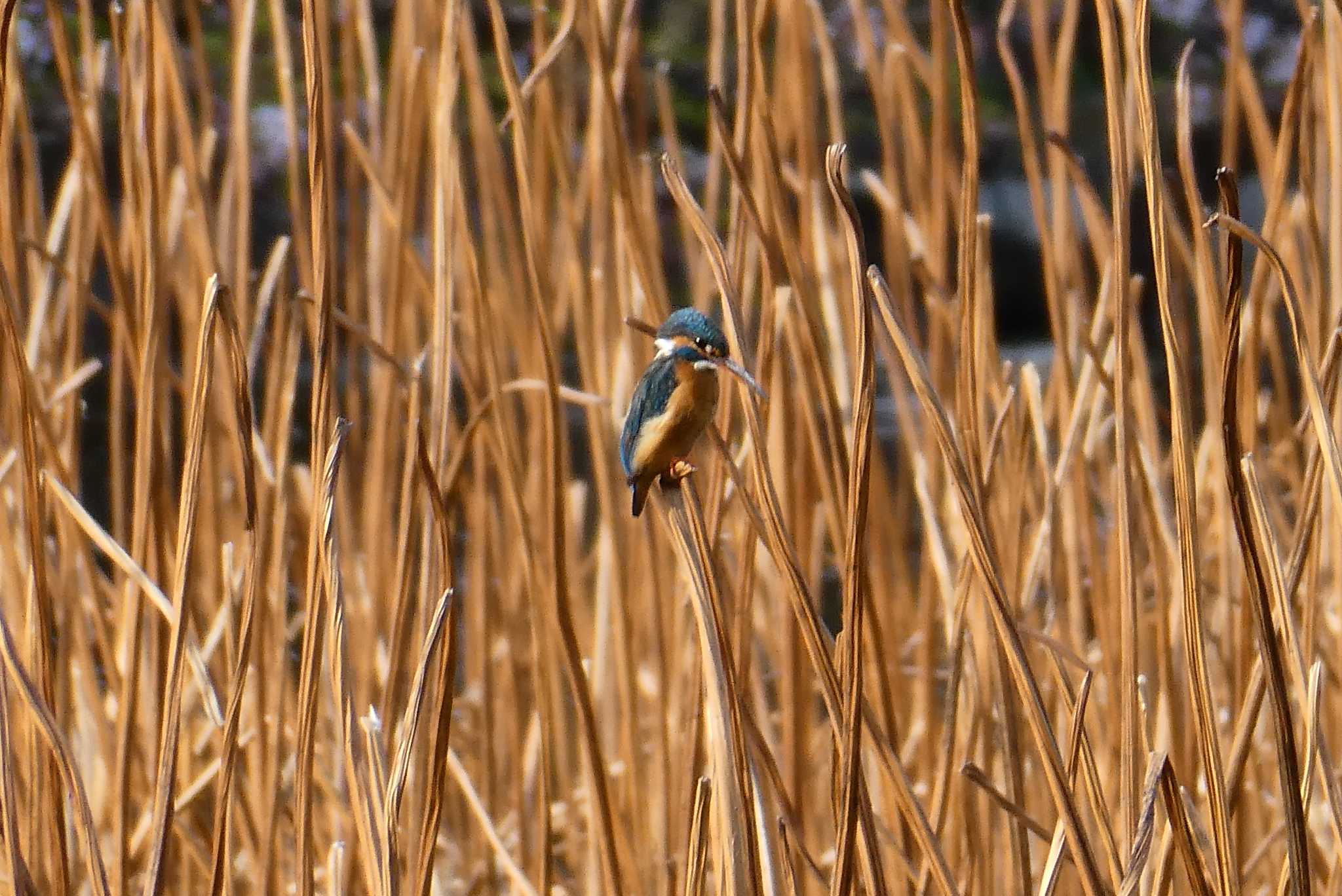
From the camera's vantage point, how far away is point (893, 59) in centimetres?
97

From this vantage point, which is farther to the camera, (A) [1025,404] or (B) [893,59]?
(B) [893,59]

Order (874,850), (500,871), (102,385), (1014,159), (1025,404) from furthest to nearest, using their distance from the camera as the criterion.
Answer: (1014,159), (102,385), (500,871), (1025,404), (874,850)

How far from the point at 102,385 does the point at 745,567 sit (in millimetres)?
2228

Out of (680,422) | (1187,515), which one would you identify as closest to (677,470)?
(680,422)

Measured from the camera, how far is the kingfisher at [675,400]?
526 millimetres

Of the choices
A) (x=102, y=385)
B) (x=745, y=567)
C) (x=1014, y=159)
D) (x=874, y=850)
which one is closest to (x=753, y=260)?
(x=745, y=567)

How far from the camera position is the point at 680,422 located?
53 centimetres

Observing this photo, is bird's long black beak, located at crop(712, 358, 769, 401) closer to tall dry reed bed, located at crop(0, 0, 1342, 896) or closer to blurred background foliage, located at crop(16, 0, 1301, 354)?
tall dry reed bed, located at crop(0, 0, 1342, 896)

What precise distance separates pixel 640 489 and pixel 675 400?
1.6 inches

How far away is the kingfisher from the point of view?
0.53 m

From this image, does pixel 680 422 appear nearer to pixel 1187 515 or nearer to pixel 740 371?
pixel 740 371

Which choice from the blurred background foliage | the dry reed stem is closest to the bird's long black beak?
the dry reed stem

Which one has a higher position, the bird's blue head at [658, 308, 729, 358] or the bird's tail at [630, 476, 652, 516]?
the bird's blue head at [658, 308, 729, 358]

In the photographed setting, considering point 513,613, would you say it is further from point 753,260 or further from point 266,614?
point 753,260
